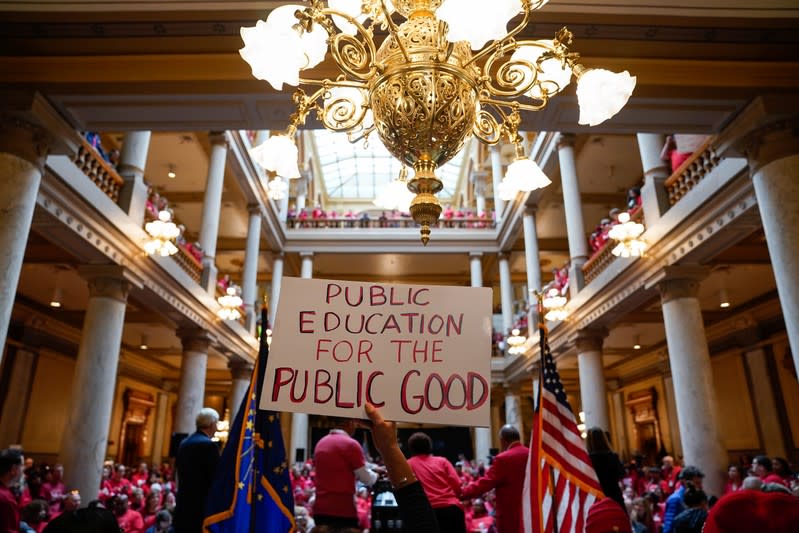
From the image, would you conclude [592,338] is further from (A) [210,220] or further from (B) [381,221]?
(B) [381,221]

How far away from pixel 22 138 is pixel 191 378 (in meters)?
8.19

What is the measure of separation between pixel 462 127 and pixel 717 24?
3.93 metres

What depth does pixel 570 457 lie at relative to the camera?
3.14 m

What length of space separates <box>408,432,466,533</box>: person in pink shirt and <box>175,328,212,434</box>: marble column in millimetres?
9731

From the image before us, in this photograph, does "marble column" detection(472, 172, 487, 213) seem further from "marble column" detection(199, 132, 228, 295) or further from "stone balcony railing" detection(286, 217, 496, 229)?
"marble column" detection(199, 132, 228, 295)

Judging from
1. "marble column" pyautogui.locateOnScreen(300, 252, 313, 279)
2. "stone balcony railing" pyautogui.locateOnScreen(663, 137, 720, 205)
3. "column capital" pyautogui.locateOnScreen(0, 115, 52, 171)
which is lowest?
"column capital" pyautogui.locateOnScreen(0, 115, 52, 171)

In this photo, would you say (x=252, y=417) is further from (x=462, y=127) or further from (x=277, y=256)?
(x=277, y=256)

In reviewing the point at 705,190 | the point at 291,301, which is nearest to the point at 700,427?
the point at 705,190

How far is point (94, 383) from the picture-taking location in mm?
8680

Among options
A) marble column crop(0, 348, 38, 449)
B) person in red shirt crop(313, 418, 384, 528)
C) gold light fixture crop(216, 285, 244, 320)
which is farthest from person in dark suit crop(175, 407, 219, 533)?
marble column crop(0, 348, 38, 449)

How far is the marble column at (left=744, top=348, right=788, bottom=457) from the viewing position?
13645 millimetres

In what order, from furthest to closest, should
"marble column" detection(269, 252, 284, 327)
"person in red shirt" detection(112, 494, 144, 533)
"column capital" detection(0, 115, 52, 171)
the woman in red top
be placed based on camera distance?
"marble column" detection(269, 252, 284, 327)
the woman in red top
"person in red shirt" detection(112, 494, 144, 533)
"column capital" detection(0, 115, 52, 171)

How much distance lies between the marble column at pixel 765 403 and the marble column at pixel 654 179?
668 cm

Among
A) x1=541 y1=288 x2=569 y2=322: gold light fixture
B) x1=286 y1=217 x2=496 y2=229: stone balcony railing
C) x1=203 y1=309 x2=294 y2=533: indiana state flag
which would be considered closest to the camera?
x1=203 y1=309 x2=294 y2=533: indiana state flag
